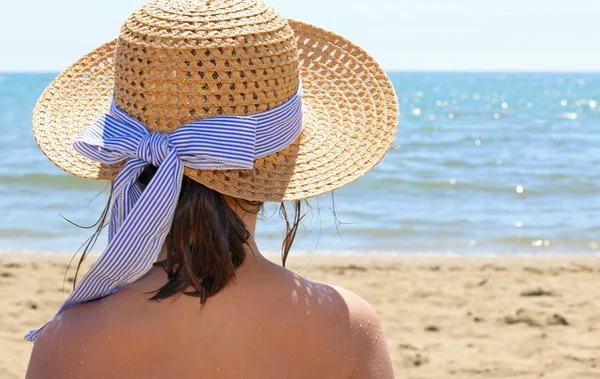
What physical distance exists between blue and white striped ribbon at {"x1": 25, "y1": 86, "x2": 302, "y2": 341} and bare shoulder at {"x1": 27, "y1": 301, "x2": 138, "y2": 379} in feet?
0.13

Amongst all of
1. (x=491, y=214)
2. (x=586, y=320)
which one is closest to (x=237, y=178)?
(x=586, y=320)

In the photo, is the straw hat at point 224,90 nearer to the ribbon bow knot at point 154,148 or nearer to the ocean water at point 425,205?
the ribbon bow knot at point 154,148

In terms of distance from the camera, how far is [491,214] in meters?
7.63

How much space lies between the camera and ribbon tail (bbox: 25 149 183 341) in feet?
4.08

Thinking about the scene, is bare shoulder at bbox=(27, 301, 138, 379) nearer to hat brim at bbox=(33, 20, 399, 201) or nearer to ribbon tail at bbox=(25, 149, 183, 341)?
ribbon tail at bbox=(25, 149, 183, 341)

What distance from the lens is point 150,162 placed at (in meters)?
1.31

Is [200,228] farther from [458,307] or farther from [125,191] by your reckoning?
[458,307]

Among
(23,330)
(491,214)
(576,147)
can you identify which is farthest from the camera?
(576,147)

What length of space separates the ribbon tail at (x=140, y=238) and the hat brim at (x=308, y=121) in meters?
0.06

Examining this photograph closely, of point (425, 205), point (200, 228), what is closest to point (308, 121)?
point (200, 228)

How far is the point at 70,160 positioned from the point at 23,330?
9.91 feet

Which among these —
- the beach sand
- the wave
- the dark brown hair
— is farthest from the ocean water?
the dark brown hair

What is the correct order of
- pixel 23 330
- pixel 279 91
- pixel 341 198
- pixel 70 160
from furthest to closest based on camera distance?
1. pixel 341 198
2. pixel 23 330
3. pixel 70 160
4. pixel 279 91

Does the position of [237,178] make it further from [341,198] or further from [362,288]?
[341,198]
